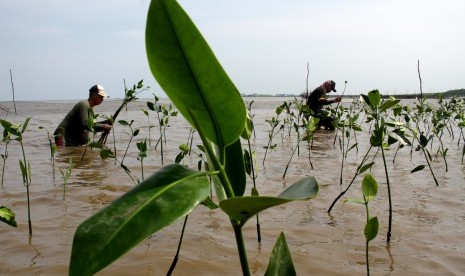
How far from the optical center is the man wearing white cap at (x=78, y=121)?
6777mm

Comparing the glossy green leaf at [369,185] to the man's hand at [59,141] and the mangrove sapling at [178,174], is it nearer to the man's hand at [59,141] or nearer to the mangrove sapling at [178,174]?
the mangrove sapling at [178,174]

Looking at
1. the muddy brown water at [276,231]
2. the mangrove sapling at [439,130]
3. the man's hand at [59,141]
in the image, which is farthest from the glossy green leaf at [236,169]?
the man's hand at [59,141]

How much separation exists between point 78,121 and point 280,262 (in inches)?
261

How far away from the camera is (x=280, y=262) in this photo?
92cm

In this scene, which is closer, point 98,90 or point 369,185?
point 369,185

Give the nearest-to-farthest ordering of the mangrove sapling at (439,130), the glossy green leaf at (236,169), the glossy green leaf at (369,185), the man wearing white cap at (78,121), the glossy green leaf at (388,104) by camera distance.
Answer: the glossy green leaf at (236,169)
the glossy green leaf at (369,185)
the glossy green leaf at (388,104)
the mangrove sapling at (439,130)
the man wearing white cap at (78,121)

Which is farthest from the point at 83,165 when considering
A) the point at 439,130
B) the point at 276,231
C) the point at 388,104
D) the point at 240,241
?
the point at 240,241

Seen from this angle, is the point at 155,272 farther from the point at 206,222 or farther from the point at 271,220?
the point at 271,220

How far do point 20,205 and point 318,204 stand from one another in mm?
2303

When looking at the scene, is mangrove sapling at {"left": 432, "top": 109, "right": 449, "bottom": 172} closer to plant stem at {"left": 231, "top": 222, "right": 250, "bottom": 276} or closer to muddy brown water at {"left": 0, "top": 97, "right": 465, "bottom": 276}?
muddy brown water at {"left": 0, "top": 97, "right": 465, "bottom": 276}

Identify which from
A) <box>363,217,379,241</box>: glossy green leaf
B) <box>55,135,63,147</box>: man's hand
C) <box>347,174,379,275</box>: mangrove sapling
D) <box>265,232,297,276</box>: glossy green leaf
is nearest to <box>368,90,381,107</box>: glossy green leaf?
<box>347,174,379,275</box>: mangrove sapling

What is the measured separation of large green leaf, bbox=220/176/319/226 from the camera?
0.62 m

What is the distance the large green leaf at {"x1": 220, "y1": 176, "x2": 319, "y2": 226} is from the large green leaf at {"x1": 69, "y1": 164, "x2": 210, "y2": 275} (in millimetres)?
50

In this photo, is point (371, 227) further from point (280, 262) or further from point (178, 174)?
point (178, 174)
